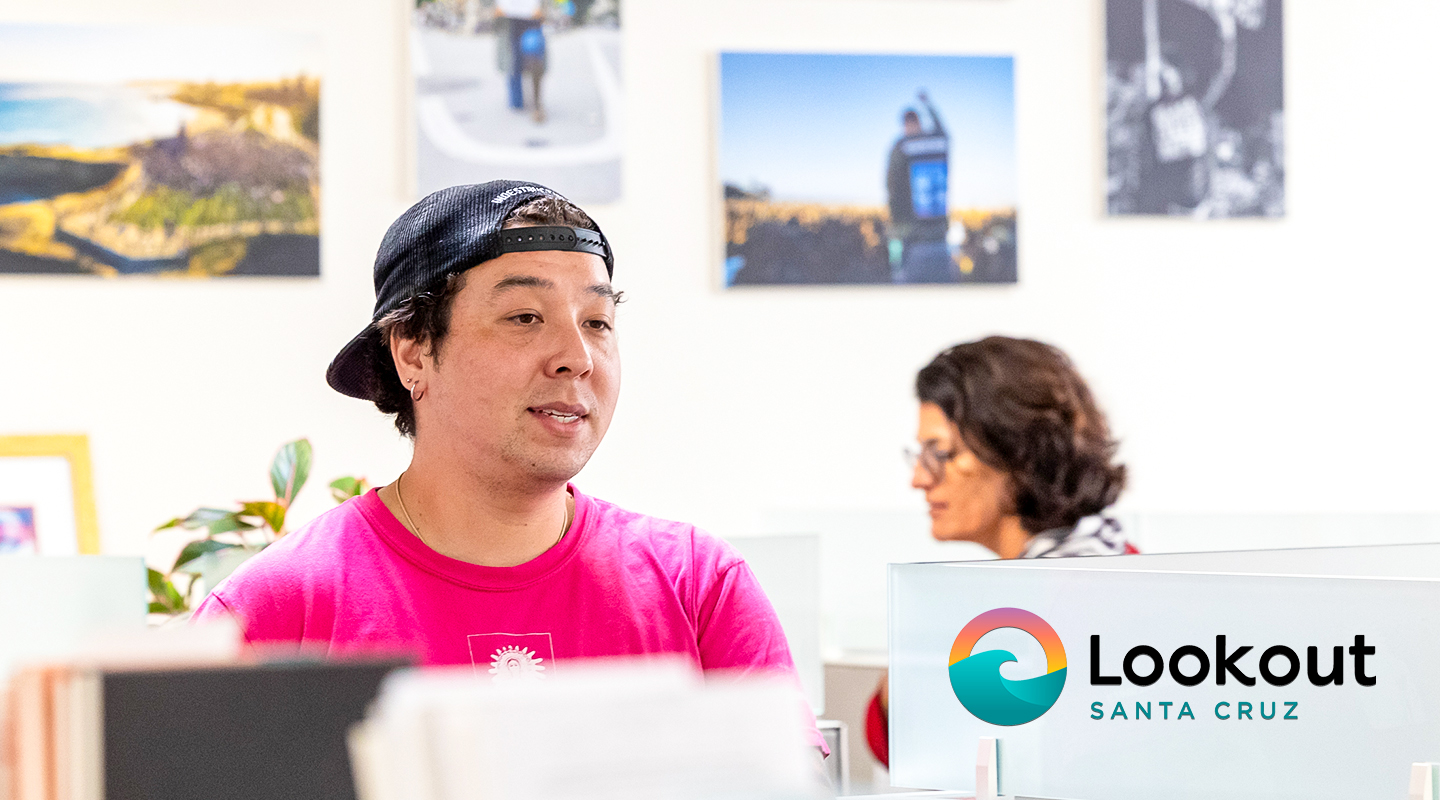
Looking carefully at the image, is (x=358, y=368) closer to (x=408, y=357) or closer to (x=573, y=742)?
(x=408, y=357)

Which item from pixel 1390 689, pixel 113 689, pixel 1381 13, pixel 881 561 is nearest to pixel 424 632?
pixel 113 689

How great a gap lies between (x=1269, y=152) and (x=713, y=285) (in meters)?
1.39

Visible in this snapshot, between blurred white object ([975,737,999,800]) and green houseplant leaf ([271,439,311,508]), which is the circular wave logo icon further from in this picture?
green houseplant leaf ([271,439,311,508])

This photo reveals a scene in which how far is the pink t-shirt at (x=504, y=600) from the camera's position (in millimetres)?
1314

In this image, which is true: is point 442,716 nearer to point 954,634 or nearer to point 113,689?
point 113,689

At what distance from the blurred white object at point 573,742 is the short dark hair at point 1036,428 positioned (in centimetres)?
171

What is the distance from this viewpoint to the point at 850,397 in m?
3.19

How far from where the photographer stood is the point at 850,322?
3.18m

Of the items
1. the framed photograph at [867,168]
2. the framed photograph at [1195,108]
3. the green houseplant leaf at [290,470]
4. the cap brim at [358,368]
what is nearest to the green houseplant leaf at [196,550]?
the green houseplant leaf at [290,470]

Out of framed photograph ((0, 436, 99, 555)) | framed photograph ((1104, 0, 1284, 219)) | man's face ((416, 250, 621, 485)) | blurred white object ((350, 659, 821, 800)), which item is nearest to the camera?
blurred white object ((350, 659, 821, 800))

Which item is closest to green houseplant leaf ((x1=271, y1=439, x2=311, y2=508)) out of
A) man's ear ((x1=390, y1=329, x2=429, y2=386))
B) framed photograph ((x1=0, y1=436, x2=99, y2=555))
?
framed photograph ((x1=0, y1=436, x2=99, y2=555))

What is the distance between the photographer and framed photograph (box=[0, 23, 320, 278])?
289 centimetres

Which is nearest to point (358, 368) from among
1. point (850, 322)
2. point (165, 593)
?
point (165, 593)

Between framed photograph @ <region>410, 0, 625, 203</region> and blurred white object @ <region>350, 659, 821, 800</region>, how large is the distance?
259cm
